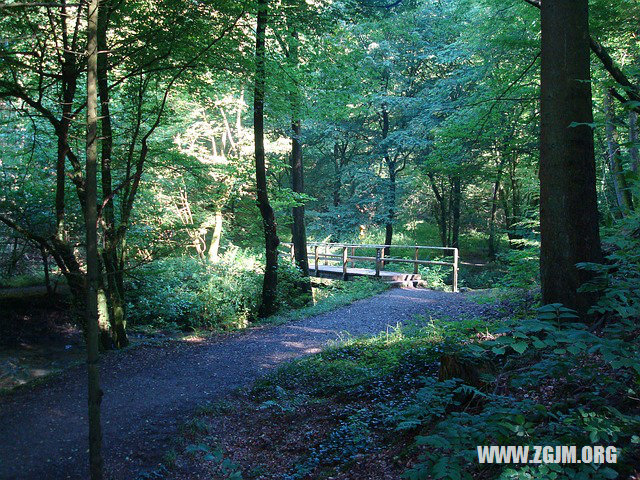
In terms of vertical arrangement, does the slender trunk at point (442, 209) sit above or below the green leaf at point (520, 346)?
above

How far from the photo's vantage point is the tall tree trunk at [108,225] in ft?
21.4

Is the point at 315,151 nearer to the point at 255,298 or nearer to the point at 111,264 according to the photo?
the point at 255,298

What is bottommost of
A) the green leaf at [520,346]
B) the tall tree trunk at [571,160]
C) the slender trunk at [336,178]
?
the green leaf at [520,346]

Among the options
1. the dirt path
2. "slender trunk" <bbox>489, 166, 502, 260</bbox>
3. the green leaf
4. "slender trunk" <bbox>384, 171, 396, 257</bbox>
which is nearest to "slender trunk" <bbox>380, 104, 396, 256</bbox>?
"slender trunk" <bbox>384, 171, 396, 257</bbox>

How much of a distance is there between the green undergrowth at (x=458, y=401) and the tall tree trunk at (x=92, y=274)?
4.44 feet

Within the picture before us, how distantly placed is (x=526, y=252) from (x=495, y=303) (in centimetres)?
191

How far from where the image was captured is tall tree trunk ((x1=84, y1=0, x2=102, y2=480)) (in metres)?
2.87

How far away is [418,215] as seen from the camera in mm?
24391

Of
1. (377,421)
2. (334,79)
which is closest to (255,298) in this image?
(334,79)

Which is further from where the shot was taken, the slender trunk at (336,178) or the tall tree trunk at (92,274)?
the slender trunk at (336,178)

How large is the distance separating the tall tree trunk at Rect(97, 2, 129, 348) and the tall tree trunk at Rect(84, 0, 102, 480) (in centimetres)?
Answer: 371

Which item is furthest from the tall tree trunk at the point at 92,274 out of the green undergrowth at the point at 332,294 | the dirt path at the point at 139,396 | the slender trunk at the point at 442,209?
the slender trunk at the point at 442,209

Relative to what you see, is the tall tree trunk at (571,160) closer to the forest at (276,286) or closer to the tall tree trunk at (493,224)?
the forest at (276,286)

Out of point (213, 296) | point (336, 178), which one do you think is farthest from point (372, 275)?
point (336, 178)
